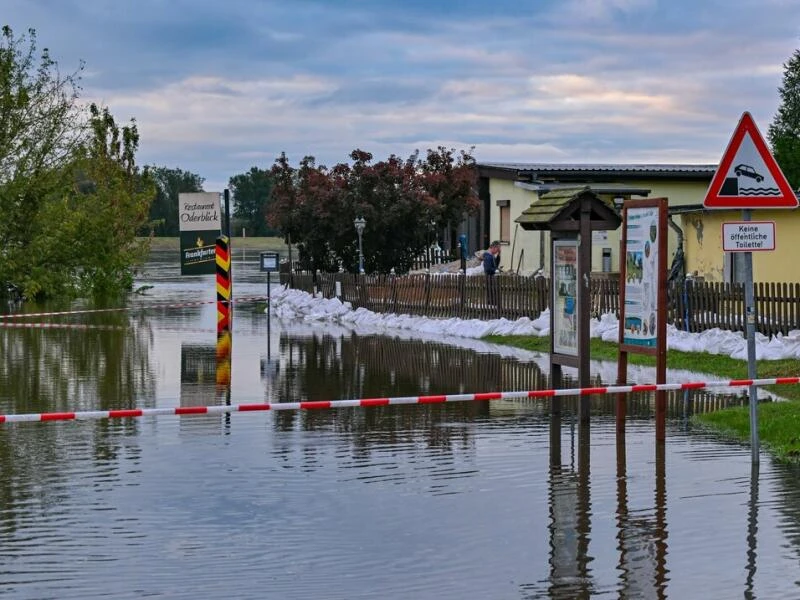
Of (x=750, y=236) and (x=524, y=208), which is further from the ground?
(x=524, y=208)

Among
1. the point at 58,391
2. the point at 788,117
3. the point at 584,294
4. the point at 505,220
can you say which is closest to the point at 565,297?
the point at 584,294

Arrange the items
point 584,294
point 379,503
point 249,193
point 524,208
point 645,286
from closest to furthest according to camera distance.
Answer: point 379,503
point 645,286
point 584,294
point 524,208
point 249,193

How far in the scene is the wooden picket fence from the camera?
22344 mm

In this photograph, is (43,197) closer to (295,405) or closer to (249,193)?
(295,405)

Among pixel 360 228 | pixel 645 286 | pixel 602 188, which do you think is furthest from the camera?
pixel 602 188

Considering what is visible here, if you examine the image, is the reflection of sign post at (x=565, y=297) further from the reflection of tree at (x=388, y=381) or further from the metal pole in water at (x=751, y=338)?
the metal pole in water at (x=751, y=338)

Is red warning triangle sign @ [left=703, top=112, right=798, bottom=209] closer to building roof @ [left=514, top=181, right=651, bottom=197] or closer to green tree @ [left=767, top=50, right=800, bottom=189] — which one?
building roof @ [left=514, top=181, right=651, bottom=197]

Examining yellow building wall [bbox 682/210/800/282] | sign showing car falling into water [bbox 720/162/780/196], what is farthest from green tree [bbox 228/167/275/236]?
sign showing car falling into water [bbox 720/162/780/196]

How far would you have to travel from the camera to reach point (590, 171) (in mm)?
43344

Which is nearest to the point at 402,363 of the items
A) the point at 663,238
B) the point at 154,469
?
the point at 663,238

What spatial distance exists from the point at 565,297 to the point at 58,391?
648 cm

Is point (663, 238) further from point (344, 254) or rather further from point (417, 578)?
point (344, 254)

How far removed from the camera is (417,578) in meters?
7.27

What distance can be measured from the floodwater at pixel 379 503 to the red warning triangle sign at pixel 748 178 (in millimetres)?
2082
